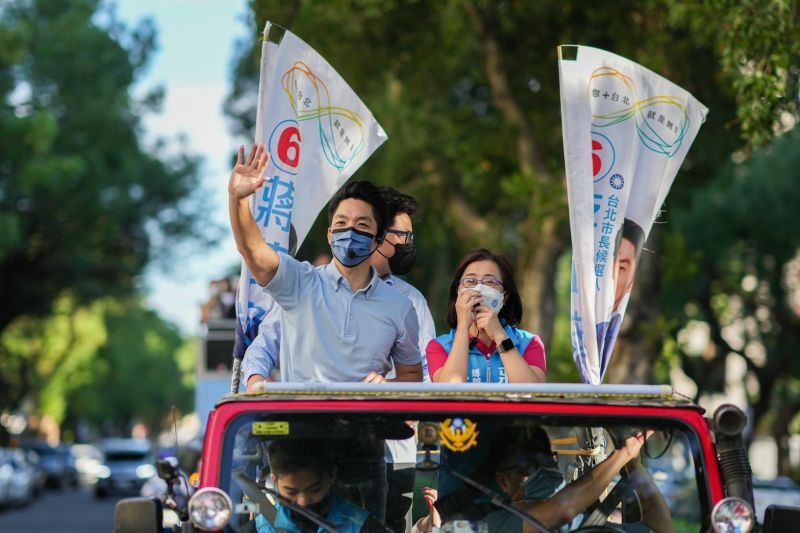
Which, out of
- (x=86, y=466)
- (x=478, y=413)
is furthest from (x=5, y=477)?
(x=86, y=466)

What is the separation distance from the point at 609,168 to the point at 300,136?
1.60 metres

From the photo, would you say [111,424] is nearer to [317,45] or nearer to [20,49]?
[20,49]

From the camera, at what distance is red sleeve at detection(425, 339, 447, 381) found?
5.89 metres

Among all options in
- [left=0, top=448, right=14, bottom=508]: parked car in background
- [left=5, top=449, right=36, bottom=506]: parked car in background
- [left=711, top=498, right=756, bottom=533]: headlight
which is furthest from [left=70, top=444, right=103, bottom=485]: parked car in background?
[left=711, top=498, right=756, bottom=533]: headlight

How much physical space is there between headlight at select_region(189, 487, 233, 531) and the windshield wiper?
742 millimetres

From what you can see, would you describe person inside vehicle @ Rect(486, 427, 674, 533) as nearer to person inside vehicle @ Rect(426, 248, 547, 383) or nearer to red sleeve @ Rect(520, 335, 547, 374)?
person inside vehicle @ Rect(426, 248, 547, 383)

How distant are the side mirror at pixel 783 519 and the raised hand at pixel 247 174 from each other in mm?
2167

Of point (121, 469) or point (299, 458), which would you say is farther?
point (121, 469)

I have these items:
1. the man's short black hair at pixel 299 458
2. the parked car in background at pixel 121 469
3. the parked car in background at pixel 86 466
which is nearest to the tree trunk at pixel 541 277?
the man's short black hair at pixel 299 458

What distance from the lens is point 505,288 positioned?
6000 millimetres

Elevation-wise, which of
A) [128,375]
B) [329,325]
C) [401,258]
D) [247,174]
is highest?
[247,174]

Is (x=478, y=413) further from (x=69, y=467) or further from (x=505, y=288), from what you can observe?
(x=69, y=467)

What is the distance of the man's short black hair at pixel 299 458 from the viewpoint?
15.4 ft

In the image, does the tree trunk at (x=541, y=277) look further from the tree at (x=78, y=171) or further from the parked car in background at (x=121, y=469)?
the parked car in background at (x=121, y=469)
